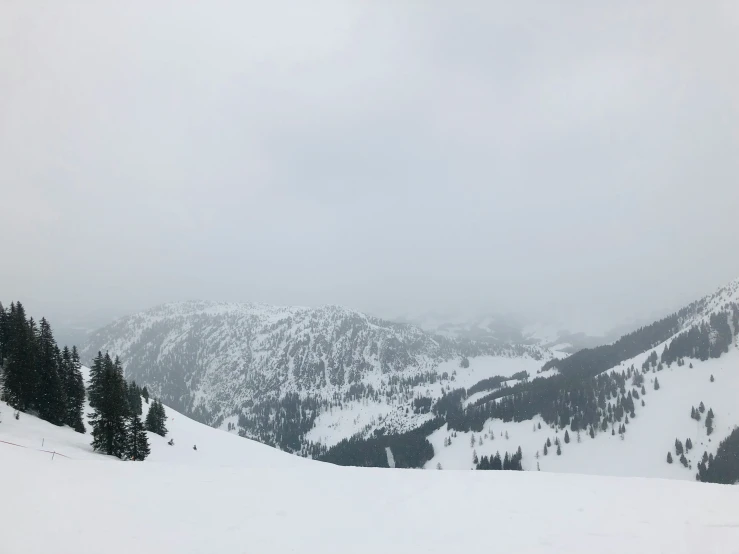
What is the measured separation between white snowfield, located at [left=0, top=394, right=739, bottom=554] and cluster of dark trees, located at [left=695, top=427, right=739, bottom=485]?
178 metres

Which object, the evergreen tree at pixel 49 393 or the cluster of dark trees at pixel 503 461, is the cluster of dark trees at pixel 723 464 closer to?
the cluster of dark trees at pixel 503 461

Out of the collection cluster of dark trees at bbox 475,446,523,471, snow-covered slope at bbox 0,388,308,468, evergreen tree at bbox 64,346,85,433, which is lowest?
cluster of dark trees at bbox 475,446,523,471

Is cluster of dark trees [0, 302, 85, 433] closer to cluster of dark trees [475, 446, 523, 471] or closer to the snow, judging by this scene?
cluster of dark trees [475, 446, 523, 471]

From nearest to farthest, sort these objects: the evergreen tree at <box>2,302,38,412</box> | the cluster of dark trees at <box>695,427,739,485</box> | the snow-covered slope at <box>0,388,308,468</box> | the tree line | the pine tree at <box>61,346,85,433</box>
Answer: the snow-covered slope at <box>0,388,308,468</box>
the tree line
the evergreen tree at <box>2,302,38,412</box>
the pine tree at <box>61,346,85,433</box>
the cluster of dark trees at <box>695,427,739,485</box>

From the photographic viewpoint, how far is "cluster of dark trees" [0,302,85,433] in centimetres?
3491

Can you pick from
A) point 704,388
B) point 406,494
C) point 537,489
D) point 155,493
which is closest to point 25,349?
point 155,493

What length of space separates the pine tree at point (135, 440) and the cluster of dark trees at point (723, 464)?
18445 centimetres

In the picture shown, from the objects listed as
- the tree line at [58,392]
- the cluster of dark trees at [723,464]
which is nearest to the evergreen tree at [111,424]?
the tree line at [58,392]

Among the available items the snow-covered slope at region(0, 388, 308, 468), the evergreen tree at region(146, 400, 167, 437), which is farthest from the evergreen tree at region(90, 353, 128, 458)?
the evergreen tree at region(146, 400, 167, 437)

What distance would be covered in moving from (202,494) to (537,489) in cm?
1229

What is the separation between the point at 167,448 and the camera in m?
45.6

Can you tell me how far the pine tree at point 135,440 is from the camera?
31.2 m

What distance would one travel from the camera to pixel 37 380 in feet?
119

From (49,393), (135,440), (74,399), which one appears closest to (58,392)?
(49,393)
